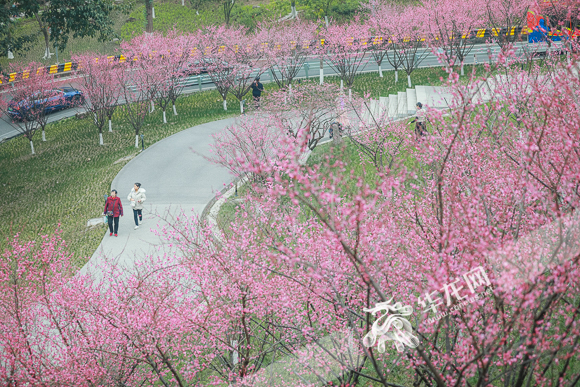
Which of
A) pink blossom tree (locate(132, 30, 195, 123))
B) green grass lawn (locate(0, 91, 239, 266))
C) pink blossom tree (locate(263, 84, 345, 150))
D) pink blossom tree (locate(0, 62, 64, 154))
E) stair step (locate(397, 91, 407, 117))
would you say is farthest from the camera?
pink blossom tree (locate(132, 30, 195, 123))

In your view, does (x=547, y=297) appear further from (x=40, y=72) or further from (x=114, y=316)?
(x=40, y=72)

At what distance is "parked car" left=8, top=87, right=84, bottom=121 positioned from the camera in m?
22.2

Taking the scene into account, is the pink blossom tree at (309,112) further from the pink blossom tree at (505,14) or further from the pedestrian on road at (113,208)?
the pink blossom tree at (505,14)

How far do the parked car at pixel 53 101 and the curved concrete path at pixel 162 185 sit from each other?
18.8 feet

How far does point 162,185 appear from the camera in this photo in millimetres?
17562

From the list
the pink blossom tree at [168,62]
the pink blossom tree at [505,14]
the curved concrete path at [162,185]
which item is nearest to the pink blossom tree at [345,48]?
the pink blossom tree at [505,14]

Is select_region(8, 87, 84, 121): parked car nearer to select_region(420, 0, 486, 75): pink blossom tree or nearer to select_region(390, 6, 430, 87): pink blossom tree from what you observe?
select_region(390, 6, 430, 87): pink blossom tree

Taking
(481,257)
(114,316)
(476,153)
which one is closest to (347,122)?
(476,153)

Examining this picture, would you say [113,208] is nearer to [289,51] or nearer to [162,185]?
[162,185]

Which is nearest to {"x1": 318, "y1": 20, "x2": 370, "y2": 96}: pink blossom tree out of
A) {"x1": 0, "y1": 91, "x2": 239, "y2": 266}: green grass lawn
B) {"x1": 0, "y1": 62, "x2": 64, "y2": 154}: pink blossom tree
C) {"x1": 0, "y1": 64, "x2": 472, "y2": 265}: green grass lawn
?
{"x1": 0, "y1": 64, "x2": 472, "y2": 265}: green grass lawn

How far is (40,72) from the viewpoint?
76.5ft

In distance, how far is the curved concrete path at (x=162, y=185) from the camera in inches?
542

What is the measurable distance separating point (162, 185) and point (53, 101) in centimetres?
1319

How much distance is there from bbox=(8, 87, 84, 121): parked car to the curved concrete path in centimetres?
574
